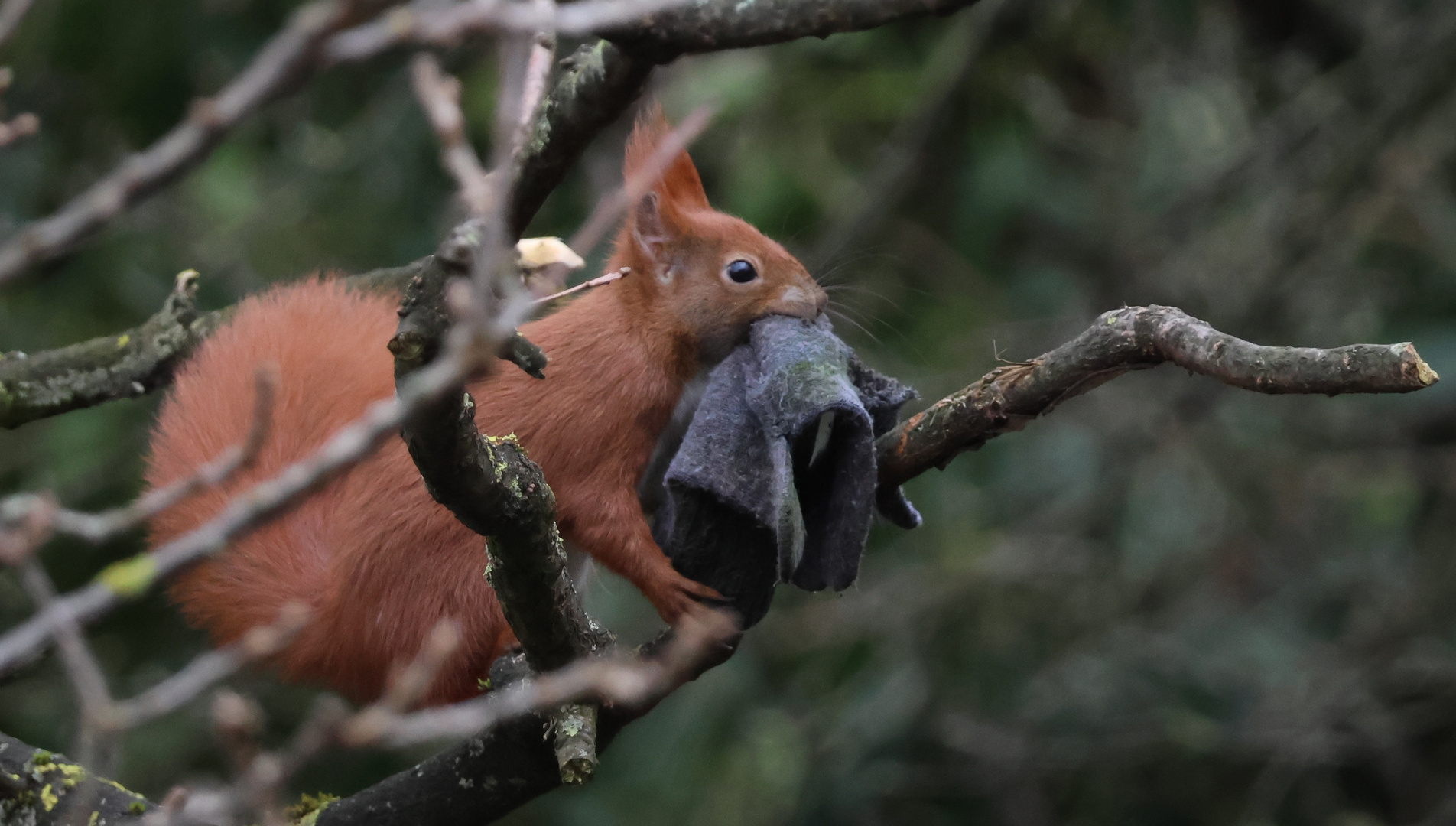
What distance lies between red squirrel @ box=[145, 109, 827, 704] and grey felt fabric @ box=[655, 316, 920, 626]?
0.20m

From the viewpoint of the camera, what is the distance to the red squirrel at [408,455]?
273 cm

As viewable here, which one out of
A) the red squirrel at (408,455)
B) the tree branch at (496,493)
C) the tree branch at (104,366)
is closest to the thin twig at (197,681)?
the tree branch at (496,493)

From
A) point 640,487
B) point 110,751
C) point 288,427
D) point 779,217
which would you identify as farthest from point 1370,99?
point 110,751

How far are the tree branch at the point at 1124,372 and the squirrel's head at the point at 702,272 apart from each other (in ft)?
1.79

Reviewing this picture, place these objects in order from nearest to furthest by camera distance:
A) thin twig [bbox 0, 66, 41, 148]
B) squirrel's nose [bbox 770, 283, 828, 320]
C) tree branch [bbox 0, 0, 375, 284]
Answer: tree branch [bbox 0, 0, 375, 284], thin twig [bbox 0, 66, 41, 148], squirrel's nose [bbox 770, 283, 828, 320]

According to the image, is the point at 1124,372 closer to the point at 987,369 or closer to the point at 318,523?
the point at 318,523

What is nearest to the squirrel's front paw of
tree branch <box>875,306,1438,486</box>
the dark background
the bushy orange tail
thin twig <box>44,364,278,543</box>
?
tree branch <box>875,306,1438,486</box>

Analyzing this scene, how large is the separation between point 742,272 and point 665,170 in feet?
0.85

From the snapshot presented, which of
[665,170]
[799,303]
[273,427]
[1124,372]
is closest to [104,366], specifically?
[273,427]

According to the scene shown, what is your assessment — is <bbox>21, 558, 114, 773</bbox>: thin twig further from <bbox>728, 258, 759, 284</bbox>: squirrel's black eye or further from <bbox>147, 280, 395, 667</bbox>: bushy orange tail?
<bbox>728, 258, 759, 284</bbox>: squirrel's black eye

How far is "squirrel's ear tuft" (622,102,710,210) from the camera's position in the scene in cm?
288

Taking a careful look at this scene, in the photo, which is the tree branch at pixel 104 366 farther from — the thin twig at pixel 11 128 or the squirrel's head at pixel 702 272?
the thin twig at pixel 11 128

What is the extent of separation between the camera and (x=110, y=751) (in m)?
1.02

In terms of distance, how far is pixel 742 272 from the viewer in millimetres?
2824
